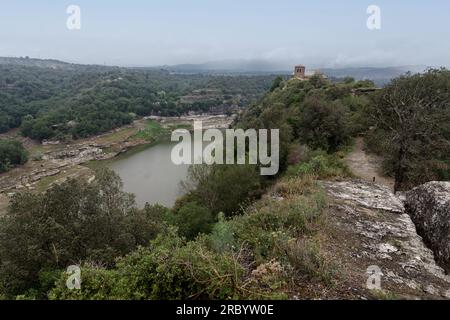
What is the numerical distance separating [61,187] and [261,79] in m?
128

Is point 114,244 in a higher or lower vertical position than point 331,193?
lower

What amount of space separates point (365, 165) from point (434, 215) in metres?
11.1

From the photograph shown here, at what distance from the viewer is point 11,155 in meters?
43.8

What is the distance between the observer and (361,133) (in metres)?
22.0

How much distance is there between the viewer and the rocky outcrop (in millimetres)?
5375

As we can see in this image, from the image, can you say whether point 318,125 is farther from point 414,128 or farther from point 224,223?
point 224,223

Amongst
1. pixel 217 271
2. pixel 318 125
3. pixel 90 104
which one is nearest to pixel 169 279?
pixel 217 271

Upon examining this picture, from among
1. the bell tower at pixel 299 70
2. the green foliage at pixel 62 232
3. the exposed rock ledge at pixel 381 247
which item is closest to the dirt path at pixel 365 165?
the exposed rock ledge at pixel 381 247

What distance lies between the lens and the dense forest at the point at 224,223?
4.16 meters

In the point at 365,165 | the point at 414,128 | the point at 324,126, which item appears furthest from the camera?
the point at 324,126

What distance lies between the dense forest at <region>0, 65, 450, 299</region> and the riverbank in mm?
17427

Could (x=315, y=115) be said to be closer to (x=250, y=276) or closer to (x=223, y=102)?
(x=250, y=276)
